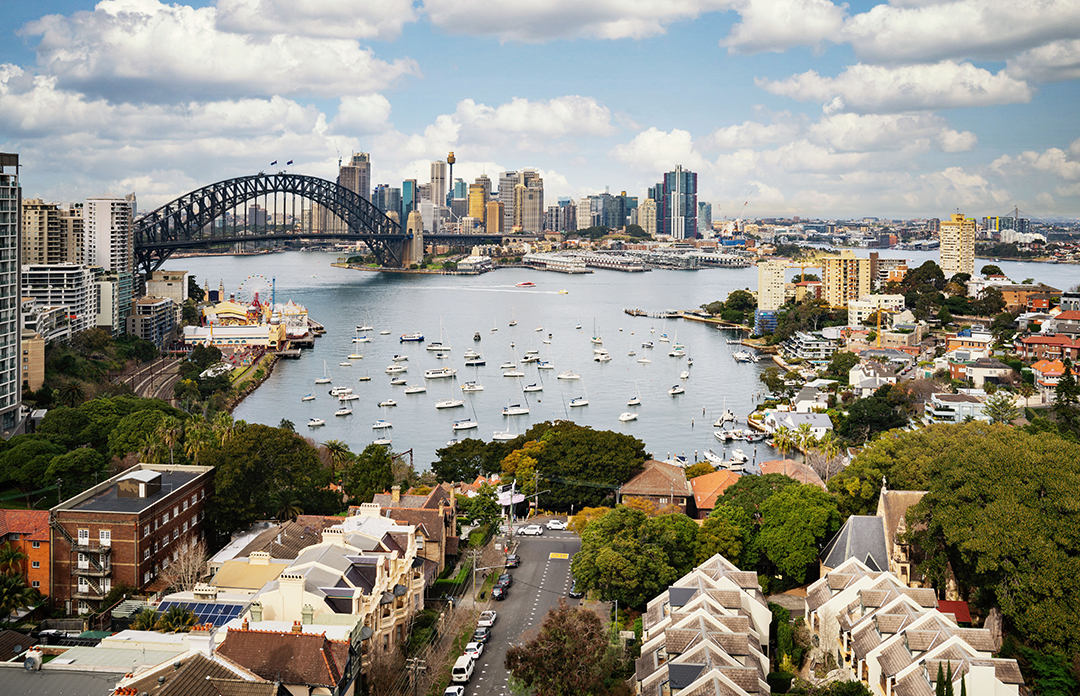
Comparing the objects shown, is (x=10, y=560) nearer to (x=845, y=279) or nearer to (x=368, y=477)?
(x=368, y=477)

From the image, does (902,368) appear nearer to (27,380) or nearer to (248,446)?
(248,446)

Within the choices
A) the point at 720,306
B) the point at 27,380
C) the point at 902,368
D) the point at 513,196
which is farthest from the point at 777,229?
the point at 27,380

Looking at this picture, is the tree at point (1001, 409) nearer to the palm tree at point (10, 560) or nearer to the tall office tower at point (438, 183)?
the palm tree at point (10, 560)

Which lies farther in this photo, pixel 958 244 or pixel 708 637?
pixel 958 244

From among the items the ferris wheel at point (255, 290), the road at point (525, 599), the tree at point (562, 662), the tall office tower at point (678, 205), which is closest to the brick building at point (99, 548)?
the road at point (525, 599)

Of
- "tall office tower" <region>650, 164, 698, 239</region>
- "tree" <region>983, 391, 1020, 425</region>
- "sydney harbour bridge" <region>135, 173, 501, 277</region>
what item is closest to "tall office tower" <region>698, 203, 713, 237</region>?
"tall office tower" <region>650, 164, 698, 239</region>

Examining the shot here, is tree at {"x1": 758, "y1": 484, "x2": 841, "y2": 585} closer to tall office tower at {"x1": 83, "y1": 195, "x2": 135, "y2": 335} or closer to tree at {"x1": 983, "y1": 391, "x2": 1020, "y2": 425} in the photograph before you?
tree at {"x1": 983, "y1": 391, "x2": 1020, "y2": 425}

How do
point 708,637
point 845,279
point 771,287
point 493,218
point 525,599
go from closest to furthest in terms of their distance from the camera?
point 708,637, point 525,599, point 845,279, point 771,287, point 493,218

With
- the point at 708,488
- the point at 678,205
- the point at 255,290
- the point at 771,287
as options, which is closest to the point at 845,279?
the point at 771,287
